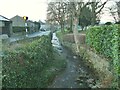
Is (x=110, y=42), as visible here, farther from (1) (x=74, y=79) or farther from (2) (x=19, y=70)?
(2) (x=19, y=70)

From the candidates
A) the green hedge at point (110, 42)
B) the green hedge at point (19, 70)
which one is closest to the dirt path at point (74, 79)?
the green hedge at point (110, 42)

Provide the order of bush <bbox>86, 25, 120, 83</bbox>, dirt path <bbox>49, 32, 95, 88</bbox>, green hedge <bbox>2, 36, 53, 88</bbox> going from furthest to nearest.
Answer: dirt path <bbox>49, 32, 95, 88</bbox>
bush <bbox>86, 25, 120, 83</bbox>
green hedge <bbox>2, 36, 53, 88</bbox>

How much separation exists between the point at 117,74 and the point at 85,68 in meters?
6.98

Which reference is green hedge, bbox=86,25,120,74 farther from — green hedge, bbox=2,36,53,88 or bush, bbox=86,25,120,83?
green hedge, bbox=2,36,53,88

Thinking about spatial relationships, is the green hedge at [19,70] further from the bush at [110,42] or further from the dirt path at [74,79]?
the bush at [110,42]

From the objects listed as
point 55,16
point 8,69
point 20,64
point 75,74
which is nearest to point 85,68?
point 75,74

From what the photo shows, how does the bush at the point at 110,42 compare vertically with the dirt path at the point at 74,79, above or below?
above

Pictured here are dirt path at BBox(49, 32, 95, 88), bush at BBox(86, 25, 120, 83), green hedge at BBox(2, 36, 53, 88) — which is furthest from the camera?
dirt path at BBox(49, 32, 95, 88)

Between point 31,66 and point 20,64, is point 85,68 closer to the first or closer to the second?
point 31,66

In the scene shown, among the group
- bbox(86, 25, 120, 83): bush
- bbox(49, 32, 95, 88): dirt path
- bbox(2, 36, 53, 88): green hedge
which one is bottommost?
bbox(49, 32, 95, 88): dirt path

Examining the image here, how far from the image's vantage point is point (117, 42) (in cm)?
998

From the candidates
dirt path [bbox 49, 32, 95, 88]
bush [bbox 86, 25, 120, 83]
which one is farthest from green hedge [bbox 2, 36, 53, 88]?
bush [bbox 86, 25, 120, 83]

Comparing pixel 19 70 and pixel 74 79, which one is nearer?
pixel 19 70

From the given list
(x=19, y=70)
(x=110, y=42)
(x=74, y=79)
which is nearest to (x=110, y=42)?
(x=110, y=42)
